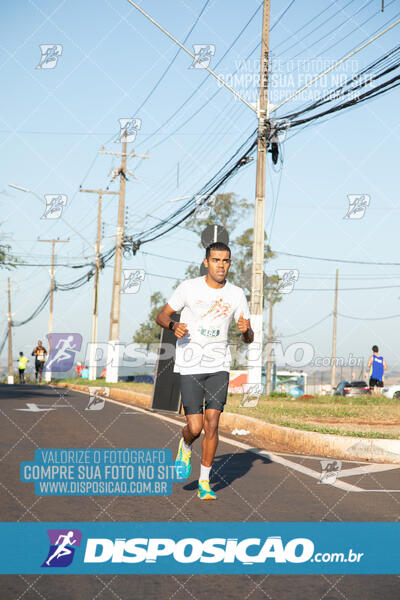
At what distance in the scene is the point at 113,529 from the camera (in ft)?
16.8

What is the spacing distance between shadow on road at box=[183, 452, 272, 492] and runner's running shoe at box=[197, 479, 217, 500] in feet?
1.53

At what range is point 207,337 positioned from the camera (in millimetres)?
6422

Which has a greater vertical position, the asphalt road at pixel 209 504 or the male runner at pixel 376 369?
the male runner at pixel 376 369

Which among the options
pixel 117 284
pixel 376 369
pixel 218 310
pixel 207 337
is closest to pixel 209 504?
pixel 207 337

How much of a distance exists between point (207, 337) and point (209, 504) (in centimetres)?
129

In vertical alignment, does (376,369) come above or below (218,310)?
below

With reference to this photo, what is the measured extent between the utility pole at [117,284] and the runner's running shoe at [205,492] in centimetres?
2581

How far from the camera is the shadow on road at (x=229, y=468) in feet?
23.7

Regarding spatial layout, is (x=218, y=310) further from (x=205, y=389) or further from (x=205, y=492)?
(x=205, y=492)

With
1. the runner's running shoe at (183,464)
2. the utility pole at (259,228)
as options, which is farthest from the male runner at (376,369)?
the runner's running shoe at (183,464)

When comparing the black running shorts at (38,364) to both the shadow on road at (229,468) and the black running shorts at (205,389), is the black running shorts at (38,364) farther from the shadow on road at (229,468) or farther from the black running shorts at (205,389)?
the black running shorts at (205,389)

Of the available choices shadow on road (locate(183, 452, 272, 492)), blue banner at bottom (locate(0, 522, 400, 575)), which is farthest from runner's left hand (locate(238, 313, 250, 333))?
blue banner at bottom (locate(0, 522, 400, 575))

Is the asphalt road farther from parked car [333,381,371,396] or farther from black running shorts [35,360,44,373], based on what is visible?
parked car [333,381,371,396]

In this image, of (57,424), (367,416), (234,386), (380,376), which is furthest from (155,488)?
(234,386)
